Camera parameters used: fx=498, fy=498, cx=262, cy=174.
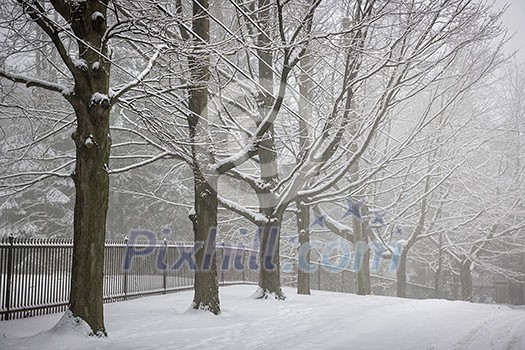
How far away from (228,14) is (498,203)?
16.1 metres

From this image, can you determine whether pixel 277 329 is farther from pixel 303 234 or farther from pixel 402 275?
pixel 402 275

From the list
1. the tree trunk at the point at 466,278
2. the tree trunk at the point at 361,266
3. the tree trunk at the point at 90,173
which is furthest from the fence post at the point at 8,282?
the tree trunk at the point at 466,278

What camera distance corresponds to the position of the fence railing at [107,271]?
10.2m

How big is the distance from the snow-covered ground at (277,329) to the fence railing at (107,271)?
0.62m

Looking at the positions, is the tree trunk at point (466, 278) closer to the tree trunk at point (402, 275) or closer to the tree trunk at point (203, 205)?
the tree trunk at point (402, 275)

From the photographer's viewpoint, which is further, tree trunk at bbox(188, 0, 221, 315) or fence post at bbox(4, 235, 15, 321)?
tree trunk at bbox(188, 0, 221, 315)

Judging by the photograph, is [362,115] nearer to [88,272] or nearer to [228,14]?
[228,14]

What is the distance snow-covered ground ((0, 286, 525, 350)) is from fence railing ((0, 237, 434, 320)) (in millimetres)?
620

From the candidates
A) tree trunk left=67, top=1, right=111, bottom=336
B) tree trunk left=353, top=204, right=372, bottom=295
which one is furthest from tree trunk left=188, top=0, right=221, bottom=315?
tree trunk left=353, top=204, right=372, bottom=295

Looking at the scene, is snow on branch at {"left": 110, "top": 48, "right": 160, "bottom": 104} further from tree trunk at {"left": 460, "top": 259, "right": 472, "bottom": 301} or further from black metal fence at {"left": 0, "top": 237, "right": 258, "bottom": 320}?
tree trunk at {"left": 460, "top": 259, "right": 472, "bottom": 301}

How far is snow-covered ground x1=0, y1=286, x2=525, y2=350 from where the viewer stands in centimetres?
780

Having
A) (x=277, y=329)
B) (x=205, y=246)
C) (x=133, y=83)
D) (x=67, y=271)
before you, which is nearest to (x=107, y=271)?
(x=67, y=271)

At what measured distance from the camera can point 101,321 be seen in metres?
8.09

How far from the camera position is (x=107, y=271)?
1367 cm
